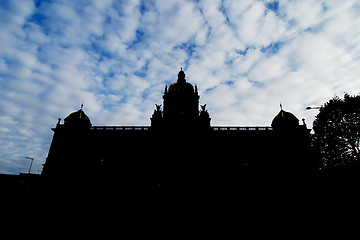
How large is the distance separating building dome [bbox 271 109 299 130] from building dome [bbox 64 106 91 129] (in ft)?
105

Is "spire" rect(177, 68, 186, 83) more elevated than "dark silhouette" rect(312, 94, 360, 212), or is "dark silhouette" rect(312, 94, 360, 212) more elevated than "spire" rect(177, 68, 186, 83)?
"spire" rect(177, 68, 186, 83)

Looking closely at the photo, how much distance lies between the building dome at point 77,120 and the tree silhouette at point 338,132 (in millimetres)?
34250

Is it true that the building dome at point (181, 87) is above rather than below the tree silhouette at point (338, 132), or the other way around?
above

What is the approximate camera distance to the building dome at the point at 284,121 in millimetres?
29469

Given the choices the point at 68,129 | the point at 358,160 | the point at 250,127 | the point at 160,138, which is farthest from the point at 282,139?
the point at 68,129

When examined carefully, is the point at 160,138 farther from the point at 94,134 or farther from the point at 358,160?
the point at 358,160

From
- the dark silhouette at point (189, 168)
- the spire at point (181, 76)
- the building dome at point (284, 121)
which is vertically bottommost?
the dark silhouette at point (189, 168)

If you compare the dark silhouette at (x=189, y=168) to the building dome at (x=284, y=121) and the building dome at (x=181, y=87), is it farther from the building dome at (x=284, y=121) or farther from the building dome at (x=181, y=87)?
the building dome at (x=181, y=87)

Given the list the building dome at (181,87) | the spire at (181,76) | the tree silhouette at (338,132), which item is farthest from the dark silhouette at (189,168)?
the spire at (181,76)

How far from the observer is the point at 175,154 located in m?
28.2

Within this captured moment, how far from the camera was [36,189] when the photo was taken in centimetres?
1617

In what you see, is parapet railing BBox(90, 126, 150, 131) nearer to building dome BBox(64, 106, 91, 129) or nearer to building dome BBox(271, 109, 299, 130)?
building dome BBox(64, 106, 91, 129)

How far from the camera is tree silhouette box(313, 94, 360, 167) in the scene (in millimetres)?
19328

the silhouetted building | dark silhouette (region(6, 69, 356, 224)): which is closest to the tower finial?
dark silhouette (region(6, 69, 356, 224))
